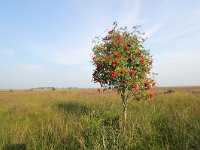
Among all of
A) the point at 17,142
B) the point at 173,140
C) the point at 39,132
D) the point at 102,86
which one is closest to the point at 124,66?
the point at 102,86

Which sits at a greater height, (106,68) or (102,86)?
(106,68)

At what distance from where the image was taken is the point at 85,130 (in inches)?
225

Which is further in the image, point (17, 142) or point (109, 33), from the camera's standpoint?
point (109, 33)

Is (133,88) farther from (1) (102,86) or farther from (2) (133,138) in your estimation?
(2) (133,138)

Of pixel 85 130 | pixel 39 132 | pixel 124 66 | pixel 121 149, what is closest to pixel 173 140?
pixel 121 149

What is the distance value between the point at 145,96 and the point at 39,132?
3774 millimetres

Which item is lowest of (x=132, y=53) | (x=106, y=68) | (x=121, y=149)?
(x=121, y=149)

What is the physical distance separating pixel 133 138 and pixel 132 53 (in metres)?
3.07

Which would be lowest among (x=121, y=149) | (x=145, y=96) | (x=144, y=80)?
(x=121, y=149)

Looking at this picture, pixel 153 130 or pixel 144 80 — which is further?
pixel 144 80

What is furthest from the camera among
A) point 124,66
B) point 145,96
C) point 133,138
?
point 145,96

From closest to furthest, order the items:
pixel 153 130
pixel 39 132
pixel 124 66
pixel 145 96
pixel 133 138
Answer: pixel 133 138, pixel 153 130, pixel 39 132, pixel 124 66, pixel 145 96

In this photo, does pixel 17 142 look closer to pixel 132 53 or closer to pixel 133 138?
pixel 133 138

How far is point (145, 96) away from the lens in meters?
7.27
